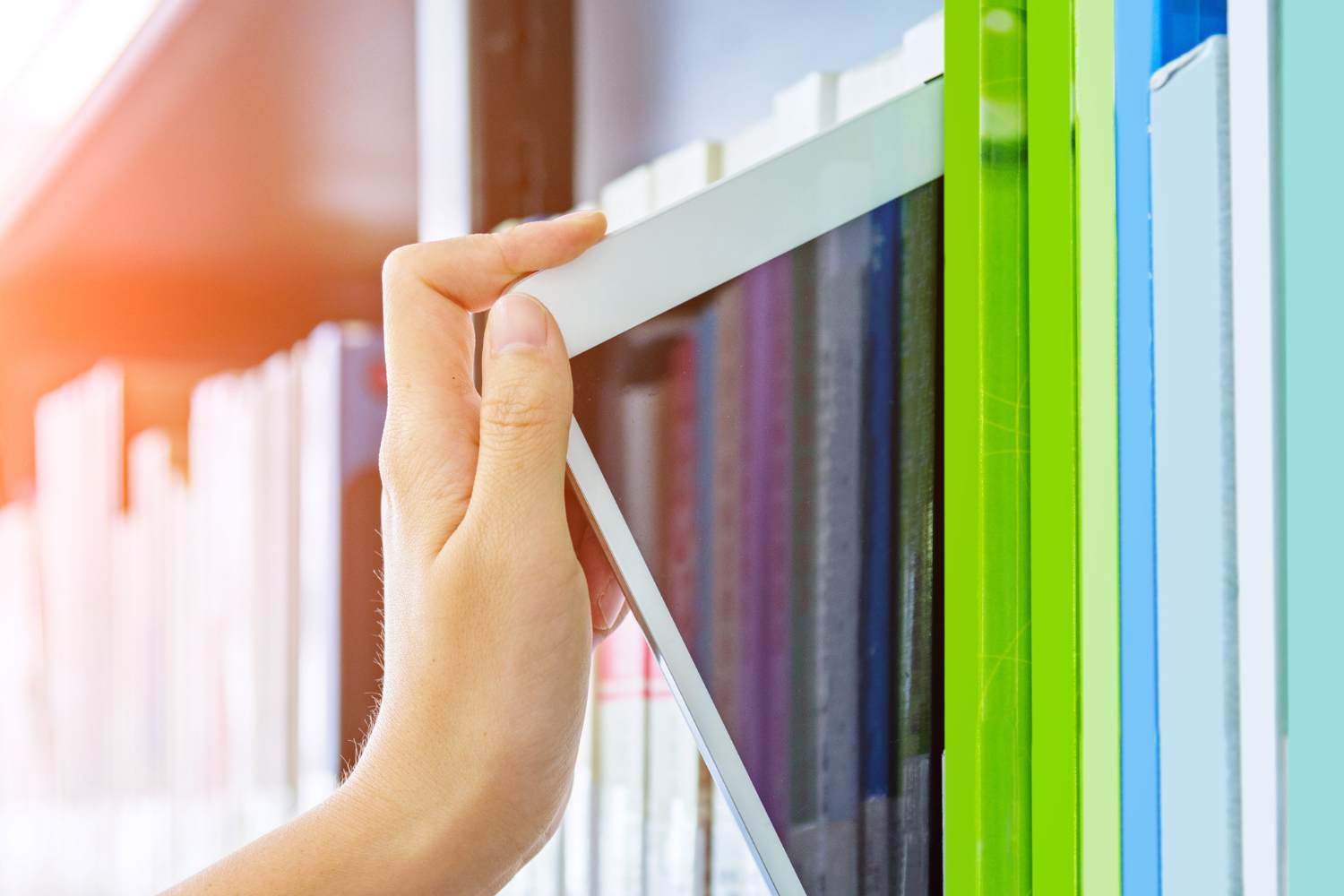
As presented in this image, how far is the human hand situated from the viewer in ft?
1.28

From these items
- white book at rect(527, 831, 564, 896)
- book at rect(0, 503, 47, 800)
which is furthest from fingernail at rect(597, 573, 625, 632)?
book at rect(0, 503, 47, 800)

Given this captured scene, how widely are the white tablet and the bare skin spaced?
0.07ft

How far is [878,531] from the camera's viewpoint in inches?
16.3

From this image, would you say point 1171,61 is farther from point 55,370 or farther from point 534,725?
point 55,370

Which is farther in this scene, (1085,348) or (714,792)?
(714,792)

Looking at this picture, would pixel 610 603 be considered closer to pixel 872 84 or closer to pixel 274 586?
pixel 872 84

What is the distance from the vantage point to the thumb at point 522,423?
38cm

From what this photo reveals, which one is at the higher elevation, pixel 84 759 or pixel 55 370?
pixel 55 370

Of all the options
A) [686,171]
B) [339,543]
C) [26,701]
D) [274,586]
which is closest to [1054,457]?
[686,171]

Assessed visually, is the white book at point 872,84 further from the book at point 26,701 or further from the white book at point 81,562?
the book at point 26,701

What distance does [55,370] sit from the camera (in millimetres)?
1365

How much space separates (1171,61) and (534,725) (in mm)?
314

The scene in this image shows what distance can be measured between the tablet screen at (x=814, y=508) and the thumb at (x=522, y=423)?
0.02 m

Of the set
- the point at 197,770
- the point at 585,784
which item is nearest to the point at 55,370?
→ the point at 197,770
